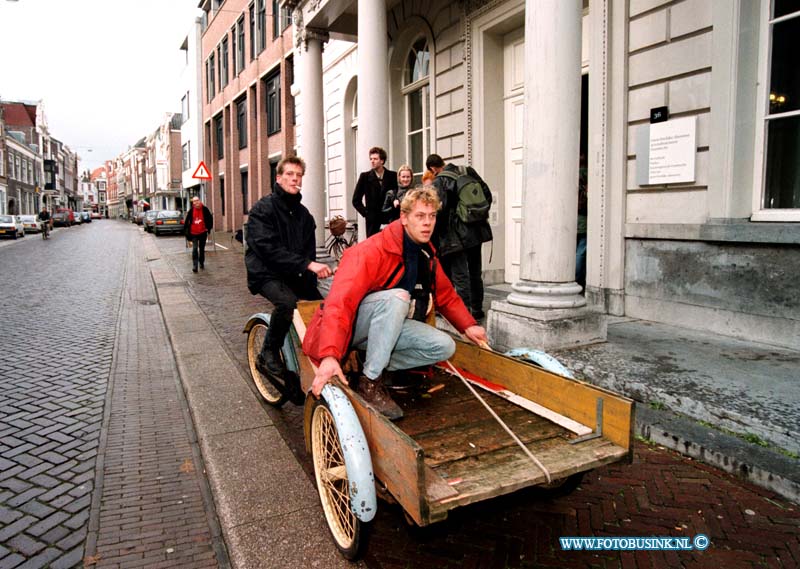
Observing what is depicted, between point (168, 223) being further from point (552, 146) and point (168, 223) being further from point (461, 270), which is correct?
point (552, 146)

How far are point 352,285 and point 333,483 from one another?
954mm

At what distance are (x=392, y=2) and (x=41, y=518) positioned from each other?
10.8m

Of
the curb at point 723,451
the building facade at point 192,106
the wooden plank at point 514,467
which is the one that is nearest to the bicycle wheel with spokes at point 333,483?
the wooden plank at point 514,467

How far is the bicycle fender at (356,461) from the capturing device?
225 cm

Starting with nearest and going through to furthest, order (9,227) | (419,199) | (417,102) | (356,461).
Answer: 1. (356,461)
2. (419,199)
3. (417,102)
4. (9,227)

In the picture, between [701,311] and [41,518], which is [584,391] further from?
[701,311]

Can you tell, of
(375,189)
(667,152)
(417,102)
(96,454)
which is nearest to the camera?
(96,454)

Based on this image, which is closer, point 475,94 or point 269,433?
point 269,433

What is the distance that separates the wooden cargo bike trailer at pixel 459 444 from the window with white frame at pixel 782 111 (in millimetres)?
3563

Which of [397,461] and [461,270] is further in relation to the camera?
[461,270]

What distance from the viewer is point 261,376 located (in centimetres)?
470

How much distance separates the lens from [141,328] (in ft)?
25.0

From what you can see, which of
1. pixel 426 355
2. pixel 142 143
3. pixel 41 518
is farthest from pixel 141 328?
pixel 142 143

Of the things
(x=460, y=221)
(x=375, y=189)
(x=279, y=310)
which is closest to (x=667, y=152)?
(x=460, y=221)
